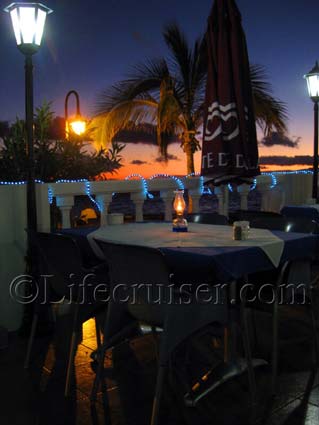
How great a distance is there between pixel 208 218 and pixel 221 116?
86 cm

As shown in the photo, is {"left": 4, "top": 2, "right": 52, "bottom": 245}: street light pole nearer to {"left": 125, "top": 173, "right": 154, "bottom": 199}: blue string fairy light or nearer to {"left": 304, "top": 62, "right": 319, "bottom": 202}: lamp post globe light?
{"left": 125, "top": 173, "right": 154, "bottom": 199}: blue string fairy light

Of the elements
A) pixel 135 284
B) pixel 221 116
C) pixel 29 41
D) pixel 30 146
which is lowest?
pixel 135 284

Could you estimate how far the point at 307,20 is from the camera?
39.1ft

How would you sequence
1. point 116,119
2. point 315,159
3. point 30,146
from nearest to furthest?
point 30,146 < point 315,159 < point 116,119

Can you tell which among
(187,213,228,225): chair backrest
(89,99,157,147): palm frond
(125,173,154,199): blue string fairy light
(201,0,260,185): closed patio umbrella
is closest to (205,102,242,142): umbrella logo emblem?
(201,0,260,185): closed patio umbrella

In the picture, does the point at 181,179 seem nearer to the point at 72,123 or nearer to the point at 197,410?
the point at 197,410

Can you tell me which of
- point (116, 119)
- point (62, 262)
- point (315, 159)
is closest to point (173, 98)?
point (116, 119)

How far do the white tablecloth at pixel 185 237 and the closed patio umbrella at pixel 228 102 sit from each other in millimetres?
709

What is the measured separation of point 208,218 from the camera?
4.25m

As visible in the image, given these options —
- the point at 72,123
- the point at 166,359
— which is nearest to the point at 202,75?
the point at 72,123

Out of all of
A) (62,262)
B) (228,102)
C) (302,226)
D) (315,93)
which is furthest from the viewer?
(315,93)
